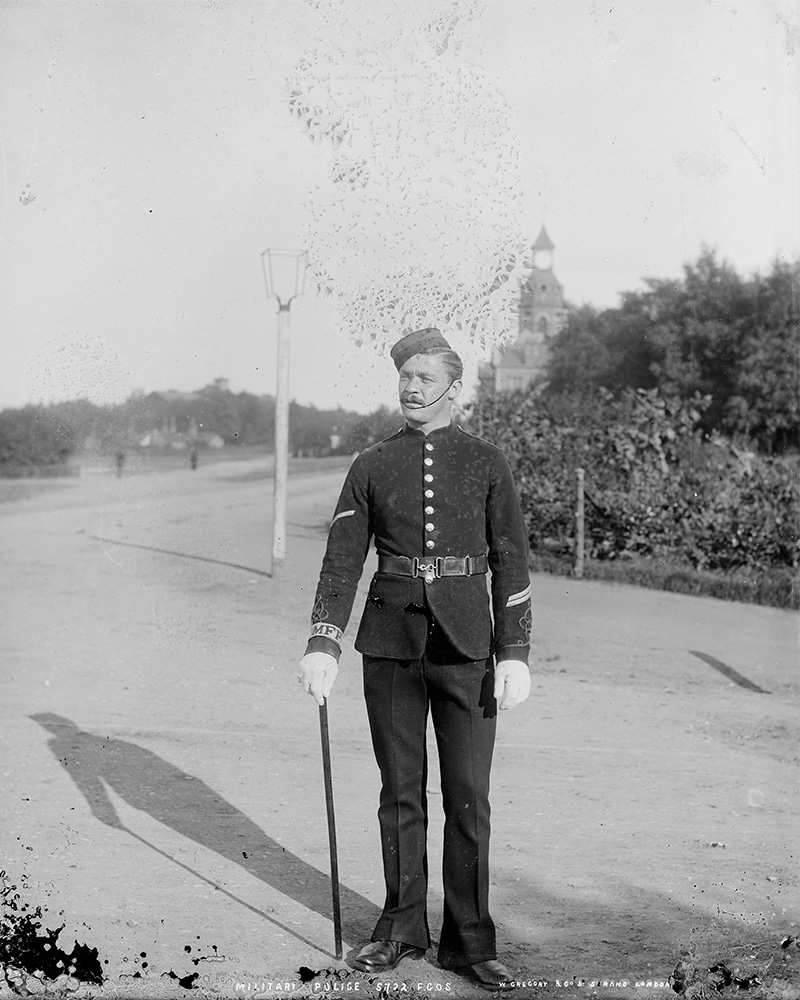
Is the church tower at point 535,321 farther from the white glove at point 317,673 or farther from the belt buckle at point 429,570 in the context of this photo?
the white glove at point 317,673

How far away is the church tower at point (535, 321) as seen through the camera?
213 inches

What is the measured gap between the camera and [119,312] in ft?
17.4

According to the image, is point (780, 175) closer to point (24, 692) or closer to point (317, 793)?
point (317, 793)

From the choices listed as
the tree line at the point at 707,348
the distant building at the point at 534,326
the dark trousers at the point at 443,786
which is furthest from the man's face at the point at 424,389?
the tree line at the point at 707,348

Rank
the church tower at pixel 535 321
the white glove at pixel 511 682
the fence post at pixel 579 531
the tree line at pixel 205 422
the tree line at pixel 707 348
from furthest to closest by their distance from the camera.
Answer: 1. the tree line at pixel 707 348
2. the fence post at pixel 579 531
3. the tree line at pixel 205 422
4. the church tower at pixel 535 321
5. the white glove at pixel 511 682

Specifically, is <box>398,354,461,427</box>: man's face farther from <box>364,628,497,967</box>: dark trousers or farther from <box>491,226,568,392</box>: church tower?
<box>491,226,568,392</box>: church tower

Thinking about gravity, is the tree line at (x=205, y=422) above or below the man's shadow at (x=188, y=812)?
above

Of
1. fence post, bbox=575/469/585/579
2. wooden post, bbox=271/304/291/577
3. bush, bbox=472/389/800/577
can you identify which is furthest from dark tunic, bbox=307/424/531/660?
fence post, bbox=575/469/585/579

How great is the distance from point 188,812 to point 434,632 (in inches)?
73.2

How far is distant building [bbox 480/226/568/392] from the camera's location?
5.43 metres

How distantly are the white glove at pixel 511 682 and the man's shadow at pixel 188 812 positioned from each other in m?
0.91

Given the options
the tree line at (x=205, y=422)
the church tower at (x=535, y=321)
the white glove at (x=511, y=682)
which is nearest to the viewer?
the white glove at (x=511, y=682)

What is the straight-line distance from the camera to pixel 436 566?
3707 mm

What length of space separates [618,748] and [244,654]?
2.75 meters
